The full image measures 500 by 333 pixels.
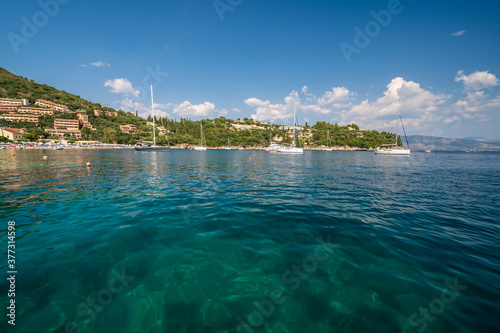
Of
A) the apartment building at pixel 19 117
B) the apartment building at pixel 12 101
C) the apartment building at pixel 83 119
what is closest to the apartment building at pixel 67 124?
the apartment building at pixel 19 117

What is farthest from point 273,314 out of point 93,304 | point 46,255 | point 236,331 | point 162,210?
point 162,210

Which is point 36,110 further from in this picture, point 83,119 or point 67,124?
point 67,124

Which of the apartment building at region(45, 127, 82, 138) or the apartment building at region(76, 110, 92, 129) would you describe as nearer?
the apartment building at region(45, 127, 82, 138)

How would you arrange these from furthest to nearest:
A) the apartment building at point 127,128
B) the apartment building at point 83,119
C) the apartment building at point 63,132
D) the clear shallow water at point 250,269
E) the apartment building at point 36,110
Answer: the apartment building at point 127,128 < the apartment building at point 83,119 < the apartment building at point 36,110 < the apartment building at point 63,132 < the clear shallow water at point 250,269

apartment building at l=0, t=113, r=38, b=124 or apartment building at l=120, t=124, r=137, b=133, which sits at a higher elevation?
apartment building at l=0, t=113, r=38, b=124

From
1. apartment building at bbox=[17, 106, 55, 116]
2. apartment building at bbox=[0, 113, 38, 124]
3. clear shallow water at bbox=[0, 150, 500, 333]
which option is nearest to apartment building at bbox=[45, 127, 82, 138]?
apartment building at bbox=[0, 113, 38, 124]

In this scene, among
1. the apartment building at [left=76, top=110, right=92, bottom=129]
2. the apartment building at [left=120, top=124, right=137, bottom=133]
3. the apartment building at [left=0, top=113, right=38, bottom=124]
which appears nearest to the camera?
the apartment building at [left=0, top=113, right=38, bottom=124]

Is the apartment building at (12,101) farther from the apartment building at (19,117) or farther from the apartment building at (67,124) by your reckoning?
the apartment building at (67,124)

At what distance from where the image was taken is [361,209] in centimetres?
949

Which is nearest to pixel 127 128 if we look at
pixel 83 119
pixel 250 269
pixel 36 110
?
pixel 83 119

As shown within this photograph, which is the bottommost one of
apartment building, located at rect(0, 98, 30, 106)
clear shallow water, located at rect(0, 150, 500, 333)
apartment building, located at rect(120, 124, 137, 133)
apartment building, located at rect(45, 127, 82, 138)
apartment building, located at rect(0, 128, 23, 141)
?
clear shallow water, located at rect(0, 150, 500, 333)

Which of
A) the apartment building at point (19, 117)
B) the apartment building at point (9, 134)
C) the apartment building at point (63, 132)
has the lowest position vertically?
the apartment building at point (9, 134)

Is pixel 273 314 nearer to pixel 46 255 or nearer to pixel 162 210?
pixel 46 255

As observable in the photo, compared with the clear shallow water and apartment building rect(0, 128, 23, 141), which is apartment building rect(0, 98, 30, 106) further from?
the clear shallow water
